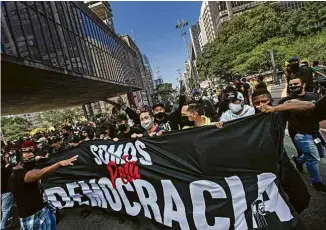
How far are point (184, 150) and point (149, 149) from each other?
1.69 ft

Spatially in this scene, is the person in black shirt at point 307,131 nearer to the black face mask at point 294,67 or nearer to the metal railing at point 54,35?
the black face mask at point 294,67

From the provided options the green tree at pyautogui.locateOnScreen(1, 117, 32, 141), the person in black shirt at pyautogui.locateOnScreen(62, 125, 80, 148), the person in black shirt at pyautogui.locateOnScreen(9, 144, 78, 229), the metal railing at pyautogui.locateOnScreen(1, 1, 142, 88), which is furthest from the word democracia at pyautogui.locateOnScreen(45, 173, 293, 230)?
the green tree at pyautogui.locateOnScreen(1, 117, 32, 141)

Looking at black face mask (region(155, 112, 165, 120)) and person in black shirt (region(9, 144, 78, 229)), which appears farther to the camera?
black face mask (region(155, 112, 165, 120))

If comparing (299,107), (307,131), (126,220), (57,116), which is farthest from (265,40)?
(57,116)

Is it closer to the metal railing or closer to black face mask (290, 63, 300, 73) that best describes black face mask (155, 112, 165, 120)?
black face mask (290, 63, 300, 73)

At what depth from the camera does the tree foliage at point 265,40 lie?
4022 cm

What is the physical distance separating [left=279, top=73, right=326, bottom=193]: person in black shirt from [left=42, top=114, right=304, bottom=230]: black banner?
101cm

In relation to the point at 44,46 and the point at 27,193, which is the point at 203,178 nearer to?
the point at 27,193

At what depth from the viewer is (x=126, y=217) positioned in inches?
161

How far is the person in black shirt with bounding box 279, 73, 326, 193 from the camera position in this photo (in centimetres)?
390

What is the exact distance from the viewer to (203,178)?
3303mm

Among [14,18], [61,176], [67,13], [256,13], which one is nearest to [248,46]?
[256,13]

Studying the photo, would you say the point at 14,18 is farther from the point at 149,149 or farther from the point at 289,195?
the point at 289,195

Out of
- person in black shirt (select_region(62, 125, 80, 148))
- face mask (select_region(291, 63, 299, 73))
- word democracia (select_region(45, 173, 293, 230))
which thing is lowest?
word democracia (select_region(45, 173, 293, 230))
